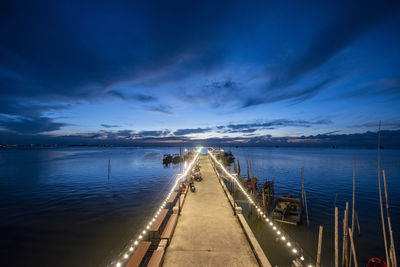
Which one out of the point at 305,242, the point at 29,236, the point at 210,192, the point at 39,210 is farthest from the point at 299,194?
the point at 39,210

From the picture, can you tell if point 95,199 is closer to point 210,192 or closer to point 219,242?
point 210,192

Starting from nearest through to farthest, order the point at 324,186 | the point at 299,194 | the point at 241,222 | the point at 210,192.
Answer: the point at 241,222 < the point at 210,192 < the point at 299,194 < the point at 324,186

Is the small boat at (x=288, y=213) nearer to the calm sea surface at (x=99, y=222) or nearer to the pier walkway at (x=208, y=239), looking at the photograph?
the calm sea surface at (x=99, y=222)

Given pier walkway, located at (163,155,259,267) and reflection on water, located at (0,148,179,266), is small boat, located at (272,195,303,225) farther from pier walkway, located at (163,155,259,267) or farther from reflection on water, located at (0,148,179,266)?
reflection on water, located at (0,148,179,266)

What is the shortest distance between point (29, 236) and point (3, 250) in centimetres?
155

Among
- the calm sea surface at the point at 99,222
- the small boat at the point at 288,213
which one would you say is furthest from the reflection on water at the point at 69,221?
the small boat at the point at 288,213

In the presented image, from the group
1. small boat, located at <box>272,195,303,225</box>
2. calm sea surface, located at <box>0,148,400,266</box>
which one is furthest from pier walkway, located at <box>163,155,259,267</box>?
small boat, located at <box>272,195,303,225</box>

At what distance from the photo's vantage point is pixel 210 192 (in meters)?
14.3

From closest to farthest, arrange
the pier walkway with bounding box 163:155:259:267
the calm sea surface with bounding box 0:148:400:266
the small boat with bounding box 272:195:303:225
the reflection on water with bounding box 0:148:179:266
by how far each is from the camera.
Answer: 1. the pier walkway with bounding box 163:155:259:267
2. the reflection on water with bounding box 0:148:179:266
3. the calm sea surface with bounding box 0:148:400:266
4. the small boat with bounding box 272:195:303:225

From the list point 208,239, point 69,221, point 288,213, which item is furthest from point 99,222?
point 288,213

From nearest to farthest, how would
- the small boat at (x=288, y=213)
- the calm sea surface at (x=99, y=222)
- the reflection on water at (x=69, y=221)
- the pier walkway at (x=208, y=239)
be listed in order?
the pier walkway at (x=208, y=239) → the reflection on water at (x=69, y=221) → the calm sea surface at (x=99, y=222) → the small boat at (x=288, y=213)

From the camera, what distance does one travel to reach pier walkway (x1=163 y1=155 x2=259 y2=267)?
20.8 ft

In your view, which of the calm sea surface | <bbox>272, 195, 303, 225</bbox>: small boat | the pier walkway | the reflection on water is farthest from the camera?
<bbox>272, 195, 303, 225</bbox>: small boat

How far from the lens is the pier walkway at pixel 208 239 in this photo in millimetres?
6328
